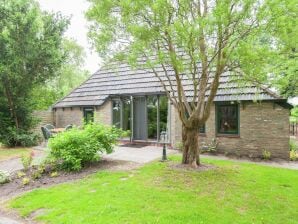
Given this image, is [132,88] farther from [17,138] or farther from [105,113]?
[17,138]

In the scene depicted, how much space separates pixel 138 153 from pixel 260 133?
16.3 feet

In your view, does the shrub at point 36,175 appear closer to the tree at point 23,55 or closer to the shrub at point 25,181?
the shrub at point 25,181

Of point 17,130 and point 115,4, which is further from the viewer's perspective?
point 17,130

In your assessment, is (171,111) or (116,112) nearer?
(171,111)

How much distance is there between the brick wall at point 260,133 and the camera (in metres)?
9.86

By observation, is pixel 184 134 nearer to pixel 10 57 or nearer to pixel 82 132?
pixel 82 132

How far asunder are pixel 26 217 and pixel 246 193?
15.5 feet

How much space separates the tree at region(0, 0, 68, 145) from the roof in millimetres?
2237

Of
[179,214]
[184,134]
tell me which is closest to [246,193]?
[179,214]

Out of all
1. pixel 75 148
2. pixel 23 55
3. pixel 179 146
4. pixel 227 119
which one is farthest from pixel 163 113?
pixel 23 55

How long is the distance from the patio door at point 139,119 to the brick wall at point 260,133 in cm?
412

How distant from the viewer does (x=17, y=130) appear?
1394 cm

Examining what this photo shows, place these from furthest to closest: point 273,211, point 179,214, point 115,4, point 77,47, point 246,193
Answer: point 77,47 → point 115,4 → point 246,193 → point 273,211 → point 179,214

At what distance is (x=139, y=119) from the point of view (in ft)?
45.0
